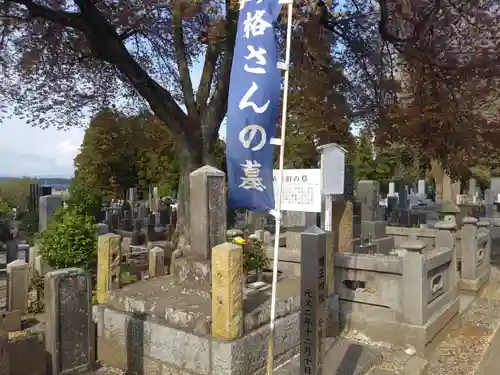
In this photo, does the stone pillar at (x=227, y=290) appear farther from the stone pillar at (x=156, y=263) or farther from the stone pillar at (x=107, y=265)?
the stone pillar at (x=156, y=263)

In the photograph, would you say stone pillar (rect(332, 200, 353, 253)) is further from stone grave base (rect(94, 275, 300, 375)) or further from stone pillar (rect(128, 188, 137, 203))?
stone pillar (rect(128, 188, 137, 203))

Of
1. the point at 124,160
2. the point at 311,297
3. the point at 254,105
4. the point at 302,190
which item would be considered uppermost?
A: the point at 124,160

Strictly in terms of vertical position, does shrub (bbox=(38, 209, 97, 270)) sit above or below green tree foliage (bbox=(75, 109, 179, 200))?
below

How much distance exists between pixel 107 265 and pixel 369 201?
346 inches

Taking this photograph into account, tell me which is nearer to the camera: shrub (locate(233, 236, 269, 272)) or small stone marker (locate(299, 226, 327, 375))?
small stone marker (locate(299, 226, 327, 375))

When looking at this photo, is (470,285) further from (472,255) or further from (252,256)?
(252,256)

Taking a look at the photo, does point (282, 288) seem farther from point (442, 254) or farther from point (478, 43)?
point (478, 43)

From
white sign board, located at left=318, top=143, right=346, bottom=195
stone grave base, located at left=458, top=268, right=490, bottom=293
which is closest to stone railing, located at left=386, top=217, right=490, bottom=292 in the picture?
stone grave base, located at left=458, top=268, right=490, bottom=293

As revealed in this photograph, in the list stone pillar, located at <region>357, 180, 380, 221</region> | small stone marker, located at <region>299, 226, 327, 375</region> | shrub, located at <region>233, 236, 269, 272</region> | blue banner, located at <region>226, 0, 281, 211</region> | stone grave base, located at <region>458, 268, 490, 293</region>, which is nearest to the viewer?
small stone marker, located at <region>299, 226, 327, 375</region>

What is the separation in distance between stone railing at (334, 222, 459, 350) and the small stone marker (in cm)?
292

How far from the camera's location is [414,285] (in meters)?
5.76

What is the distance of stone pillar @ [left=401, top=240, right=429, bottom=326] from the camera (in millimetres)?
5695

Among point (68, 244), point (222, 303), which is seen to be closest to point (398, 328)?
point (222, 303)

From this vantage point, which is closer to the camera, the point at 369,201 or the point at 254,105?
the point at 254,105
